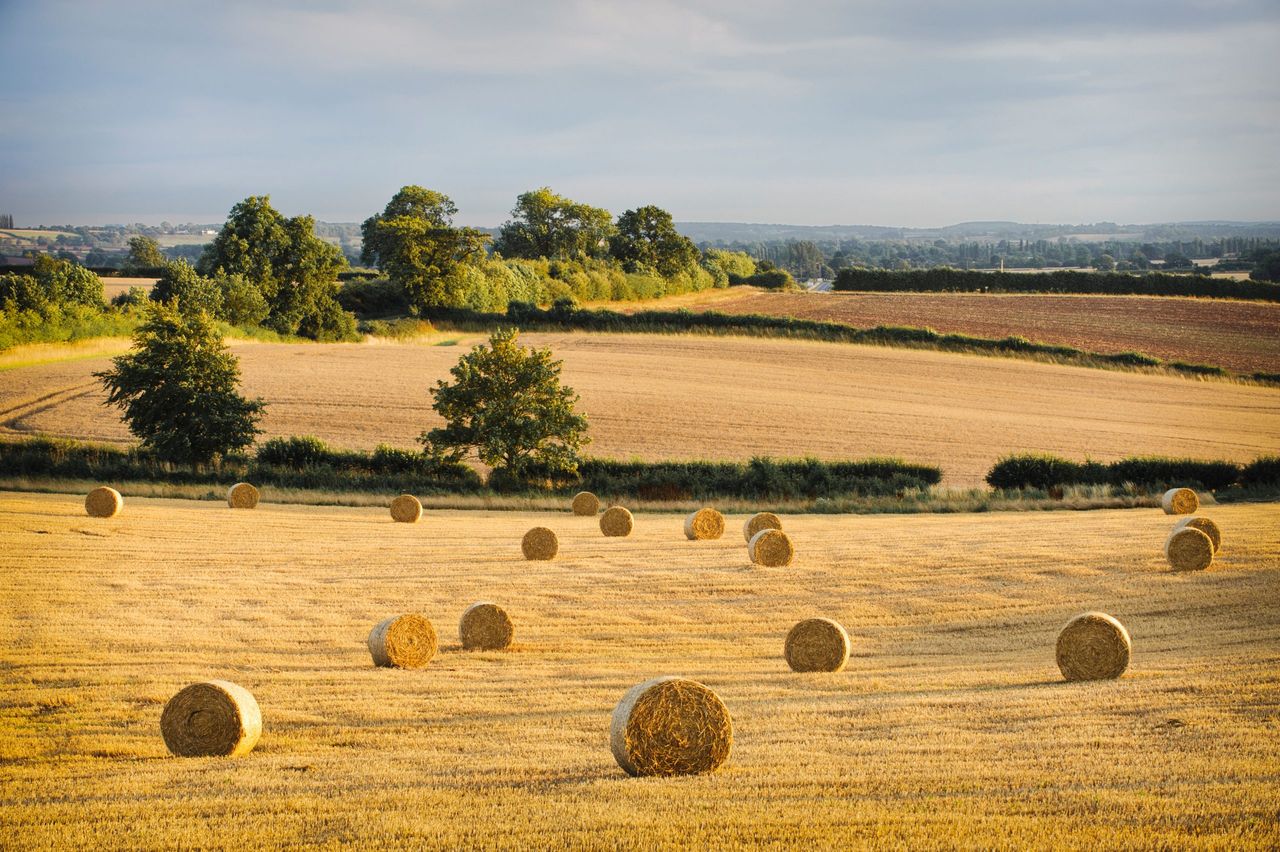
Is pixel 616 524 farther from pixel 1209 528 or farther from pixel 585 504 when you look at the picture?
pixel 1209 528

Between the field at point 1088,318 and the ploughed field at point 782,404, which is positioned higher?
Answer: the field at point 1088,318

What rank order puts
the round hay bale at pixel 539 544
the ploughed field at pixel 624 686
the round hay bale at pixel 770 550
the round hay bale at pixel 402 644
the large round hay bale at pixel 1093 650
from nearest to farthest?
the ploughed field at pixel 624 686, the large round hay bale at pixel 1093 650, the round hay bale at pixel 402 644, the round hay bale at pixel 770 550, the round hay bale at pixel 539 544

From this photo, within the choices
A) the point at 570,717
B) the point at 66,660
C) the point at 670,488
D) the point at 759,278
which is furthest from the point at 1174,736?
the point at 759,278

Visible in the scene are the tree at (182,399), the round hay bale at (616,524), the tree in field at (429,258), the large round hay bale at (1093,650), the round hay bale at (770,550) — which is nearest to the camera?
the large round hay bale at (1093,650)

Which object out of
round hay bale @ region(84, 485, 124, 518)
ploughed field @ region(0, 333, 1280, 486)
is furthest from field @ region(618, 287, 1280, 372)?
round hay bale @ region(84, 485, 124, 518)

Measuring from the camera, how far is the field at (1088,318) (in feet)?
159

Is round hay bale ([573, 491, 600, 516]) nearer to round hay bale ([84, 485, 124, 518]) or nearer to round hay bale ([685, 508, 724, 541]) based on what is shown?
round hay bale ([685, 508, 724, 541])

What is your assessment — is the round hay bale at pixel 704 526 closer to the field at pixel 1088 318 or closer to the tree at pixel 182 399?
the tree at pixel 182 399

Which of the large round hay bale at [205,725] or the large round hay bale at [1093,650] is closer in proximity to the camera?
the large round hay bale at [205,725]

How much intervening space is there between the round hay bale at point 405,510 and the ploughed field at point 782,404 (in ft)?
29.1

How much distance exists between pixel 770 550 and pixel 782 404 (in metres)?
24.6

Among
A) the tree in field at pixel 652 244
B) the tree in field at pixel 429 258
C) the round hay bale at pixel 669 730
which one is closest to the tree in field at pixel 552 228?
the tree in field at pixel 652 244

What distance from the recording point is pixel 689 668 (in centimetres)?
1272

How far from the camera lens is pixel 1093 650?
37.2 feet
